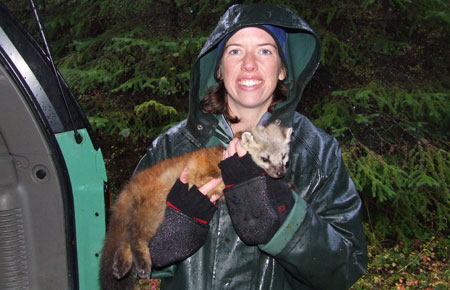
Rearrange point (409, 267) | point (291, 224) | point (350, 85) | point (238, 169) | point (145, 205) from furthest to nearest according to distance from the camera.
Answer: point (409, 267)
point (350, 85)
point (145, 205)
point (238, 169)
point (291, 224)

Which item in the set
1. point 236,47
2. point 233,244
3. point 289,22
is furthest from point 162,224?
point 289,22

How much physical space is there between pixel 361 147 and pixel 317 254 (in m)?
4.19

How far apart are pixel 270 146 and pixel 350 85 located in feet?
13.8

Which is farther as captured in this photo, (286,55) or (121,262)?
(286,55)

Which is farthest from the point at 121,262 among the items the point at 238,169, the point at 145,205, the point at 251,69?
the point at 251,69

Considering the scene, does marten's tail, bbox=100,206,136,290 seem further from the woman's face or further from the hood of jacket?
the woman's face

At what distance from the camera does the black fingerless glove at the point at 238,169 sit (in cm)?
234

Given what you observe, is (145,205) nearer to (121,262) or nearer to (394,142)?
(121,262)

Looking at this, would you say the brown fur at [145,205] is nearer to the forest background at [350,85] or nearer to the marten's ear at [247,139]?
the marten's ear at [247,139]

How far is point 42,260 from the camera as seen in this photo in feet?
7.48

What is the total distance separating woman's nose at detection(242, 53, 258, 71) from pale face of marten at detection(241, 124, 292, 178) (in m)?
0.42

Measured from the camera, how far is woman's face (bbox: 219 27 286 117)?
279 centimetres

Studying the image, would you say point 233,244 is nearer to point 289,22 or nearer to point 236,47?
point 236,47

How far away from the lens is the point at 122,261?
2508 millimetres
